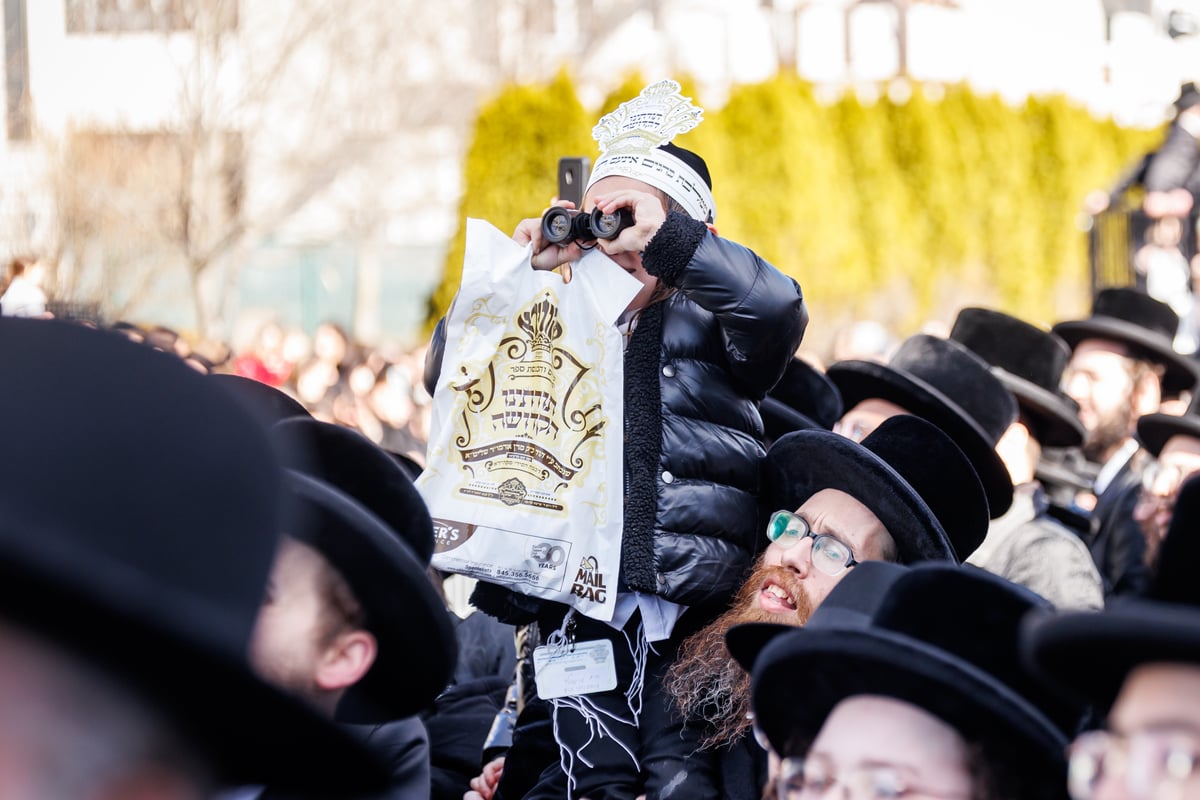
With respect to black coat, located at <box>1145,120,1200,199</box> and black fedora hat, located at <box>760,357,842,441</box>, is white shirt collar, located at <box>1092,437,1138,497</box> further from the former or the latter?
black coat, located at <box>1145,120,1200,199</box>

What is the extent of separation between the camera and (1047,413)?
250 inches

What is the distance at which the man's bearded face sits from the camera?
3412mm

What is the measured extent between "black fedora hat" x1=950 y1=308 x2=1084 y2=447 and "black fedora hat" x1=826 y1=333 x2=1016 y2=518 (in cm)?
86

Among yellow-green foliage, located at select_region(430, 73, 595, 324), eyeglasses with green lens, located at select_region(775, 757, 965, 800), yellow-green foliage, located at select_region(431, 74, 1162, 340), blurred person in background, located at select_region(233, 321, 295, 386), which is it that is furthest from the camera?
yellow-green foliage, located at select_region(431, 74, 1162, 340)

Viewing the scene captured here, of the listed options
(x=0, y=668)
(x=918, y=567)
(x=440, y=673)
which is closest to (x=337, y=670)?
(x=440, y=673)

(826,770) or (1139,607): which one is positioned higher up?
(1139,607)

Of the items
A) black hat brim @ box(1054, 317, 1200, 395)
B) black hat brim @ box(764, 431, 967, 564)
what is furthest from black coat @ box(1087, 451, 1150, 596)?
black hat brim @ box(764, 431, 967, 564)

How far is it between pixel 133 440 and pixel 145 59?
2145 cm

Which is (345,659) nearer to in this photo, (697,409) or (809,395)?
(697,409)

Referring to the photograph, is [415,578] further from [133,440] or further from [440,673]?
[133,440]

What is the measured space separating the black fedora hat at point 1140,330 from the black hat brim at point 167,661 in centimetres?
701

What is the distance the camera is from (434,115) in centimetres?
2300

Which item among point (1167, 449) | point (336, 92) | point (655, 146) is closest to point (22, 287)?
point (655, 146)

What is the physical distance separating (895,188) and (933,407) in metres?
17.9
